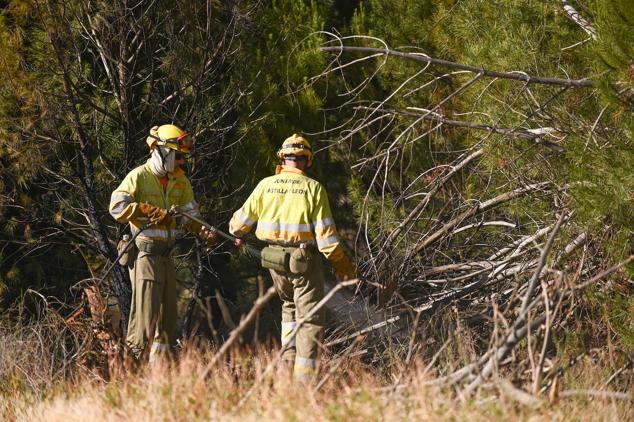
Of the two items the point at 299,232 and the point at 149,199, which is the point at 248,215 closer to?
the point at 299,232

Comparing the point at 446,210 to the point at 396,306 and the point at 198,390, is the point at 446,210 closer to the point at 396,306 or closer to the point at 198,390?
the point at 396,306

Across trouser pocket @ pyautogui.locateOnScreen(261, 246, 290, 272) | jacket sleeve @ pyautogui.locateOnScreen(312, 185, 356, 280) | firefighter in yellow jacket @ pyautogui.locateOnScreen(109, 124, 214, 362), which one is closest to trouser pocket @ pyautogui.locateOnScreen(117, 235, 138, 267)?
firefighter in yellow jacket @ pyautogui.locateOnScreen(109, 124, 214, 362)

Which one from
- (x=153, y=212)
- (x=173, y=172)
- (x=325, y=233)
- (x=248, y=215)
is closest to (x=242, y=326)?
(x=325, y=233)

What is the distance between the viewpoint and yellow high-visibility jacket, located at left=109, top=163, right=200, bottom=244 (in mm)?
7793

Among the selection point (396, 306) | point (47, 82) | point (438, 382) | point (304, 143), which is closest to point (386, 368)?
point (396, 306)

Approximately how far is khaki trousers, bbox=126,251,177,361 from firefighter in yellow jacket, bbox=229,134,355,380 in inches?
22.9

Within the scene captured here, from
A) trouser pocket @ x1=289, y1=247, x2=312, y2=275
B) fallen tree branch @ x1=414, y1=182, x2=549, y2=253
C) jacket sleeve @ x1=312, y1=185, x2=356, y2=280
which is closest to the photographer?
jacket sleeve @ x1=312, y1=185, x2=356, y2=280

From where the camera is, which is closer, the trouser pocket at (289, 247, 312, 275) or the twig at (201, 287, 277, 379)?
the twig at (201, 287, 277, 379)

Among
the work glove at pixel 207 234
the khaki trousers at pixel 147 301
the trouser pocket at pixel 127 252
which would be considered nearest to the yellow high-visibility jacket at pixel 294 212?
the work glove at pixel 207 234

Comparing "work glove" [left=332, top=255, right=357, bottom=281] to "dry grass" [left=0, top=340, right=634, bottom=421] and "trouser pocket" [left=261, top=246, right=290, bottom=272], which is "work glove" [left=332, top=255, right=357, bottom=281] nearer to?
"trouser pocket" [left=261, top=246, right=290, bottom=272]

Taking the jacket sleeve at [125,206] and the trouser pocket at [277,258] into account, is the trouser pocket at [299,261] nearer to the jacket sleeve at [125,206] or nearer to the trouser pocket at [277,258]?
the trouser pocket at [277,258]

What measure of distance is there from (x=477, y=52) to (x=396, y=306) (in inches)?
76.7

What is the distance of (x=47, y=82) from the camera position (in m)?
10.1

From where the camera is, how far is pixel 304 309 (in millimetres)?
7797
